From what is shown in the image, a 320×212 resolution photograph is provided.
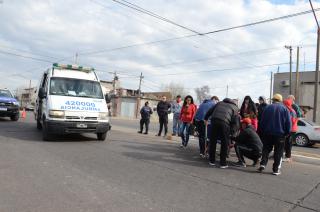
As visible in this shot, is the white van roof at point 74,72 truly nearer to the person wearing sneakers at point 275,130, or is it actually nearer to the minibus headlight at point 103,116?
the minibus headlight at point 103,116

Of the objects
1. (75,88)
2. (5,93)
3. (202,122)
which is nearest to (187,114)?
(202,122)

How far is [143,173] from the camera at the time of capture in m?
7.39

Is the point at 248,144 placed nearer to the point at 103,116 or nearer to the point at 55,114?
the point at 103,116

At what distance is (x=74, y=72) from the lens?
1323cm

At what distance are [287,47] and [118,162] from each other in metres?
34.8

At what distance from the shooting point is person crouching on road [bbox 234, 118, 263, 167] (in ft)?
28.0

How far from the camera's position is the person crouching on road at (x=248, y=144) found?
855 centimetres

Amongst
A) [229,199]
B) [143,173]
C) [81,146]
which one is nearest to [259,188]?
[229,199]

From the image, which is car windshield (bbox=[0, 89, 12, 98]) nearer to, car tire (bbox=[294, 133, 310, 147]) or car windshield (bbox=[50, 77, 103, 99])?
car windshield (bbox=[50, 77, 103, 99])

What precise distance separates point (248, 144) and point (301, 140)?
10.3 meters

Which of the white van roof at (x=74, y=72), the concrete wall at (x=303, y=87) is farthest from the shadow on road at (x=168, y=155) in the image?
the concrete wall at (x=303, y=87)

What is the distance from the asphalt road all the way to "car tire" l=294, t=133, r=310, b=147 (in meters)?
8.54

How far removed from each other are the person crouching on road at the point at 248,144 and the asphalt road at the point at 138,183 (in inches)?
16.5

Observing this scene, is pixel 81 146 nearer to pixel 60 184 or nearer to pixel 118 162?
pixel 118 162
